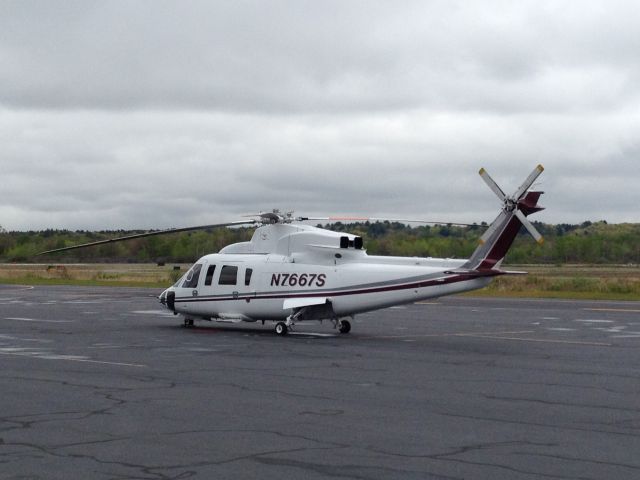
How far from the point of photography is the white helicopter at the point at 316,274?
2611 centimetres

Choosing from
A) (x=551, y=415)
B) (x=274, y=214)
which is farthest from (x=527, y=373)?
(x=274, y=214)

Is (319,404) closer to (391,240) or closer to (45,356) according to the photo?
(45,356)

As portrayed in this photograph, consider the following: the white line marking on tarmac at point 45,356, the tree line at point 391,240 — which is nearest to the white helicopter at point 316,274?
the white line marking on tarmac at point 45,356

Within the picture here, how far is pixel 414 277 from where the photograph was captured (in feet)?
88.7

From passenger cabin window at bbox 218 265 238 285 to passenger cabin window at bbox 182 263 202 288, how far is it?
1.04 metres

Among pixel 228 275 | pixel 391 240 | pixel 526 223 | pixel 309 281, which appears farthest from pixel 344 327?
pixel 391 240

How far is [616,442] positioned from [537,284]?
57.5m

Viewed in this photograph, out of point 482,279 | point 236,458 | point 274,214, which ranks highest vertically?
point 274,214

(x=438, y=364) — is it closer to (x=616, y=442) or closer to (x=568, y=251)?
(x=616, y=442)

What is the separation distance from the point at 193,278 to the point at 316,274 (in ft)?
16.3

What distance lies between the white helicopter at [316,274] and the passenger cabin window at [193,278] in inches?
1.3

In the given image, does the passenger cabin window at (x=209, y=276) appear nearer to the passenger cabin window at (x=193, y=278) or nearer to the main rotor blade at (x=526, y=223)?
the passenger cabin window at (x=193, y=278)

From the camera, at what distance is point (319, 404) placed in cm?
1576

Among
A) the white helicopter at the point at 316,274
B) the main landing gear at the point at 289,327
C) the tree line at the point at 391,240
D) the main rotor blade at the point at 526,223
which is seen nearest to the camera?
the main rotor blade at the point at 526,223
